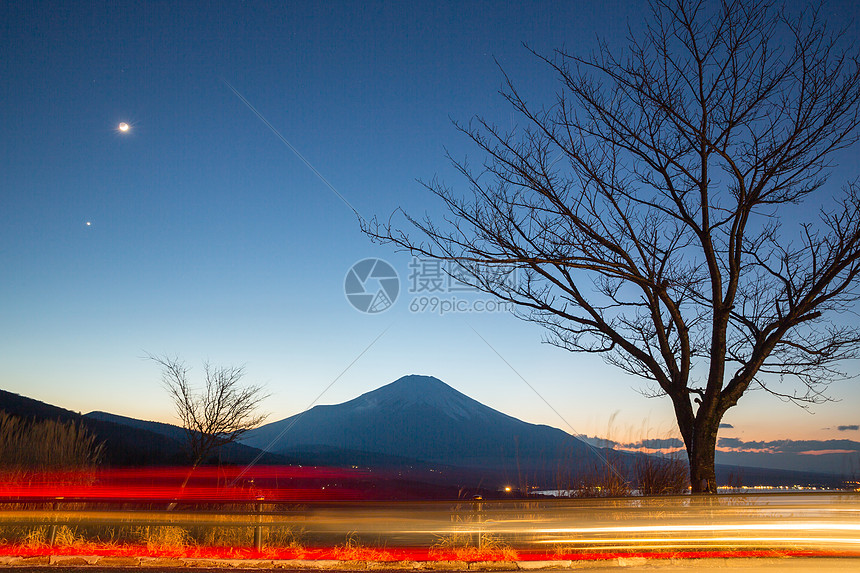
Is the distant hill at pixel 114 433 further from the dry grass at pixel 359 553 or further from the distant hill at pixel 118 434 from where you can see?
the dry grass at pixel 359 553

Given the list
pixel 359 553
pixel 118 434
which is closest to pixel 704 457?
pixel 359 553

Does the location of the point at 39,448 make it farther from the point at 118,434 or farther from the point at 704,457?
the point at 118,434

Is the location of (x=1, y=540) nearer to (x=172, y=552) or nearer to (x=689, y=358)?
(x=172, y=552)

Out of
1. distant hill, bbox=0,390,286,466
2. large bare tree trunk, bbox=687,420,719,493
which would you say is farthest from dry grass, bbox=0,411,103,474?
distant hill, bbox=0,390,286,466

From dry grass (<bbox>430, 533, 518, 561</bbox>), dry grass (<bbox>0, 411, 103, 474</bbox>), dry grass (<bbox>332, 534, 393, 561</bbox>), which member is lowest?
dry grass (<bbox>332, 534, 393, 561</bbox>)

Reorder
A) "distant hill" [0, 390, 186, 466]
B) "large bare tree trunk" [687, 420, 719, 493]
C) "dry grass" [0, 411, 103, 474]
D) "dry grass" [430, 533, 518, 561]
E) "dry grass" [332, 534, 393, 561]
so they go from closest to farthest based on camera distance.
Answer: "dry grass" [430, 533, 518, 561] → "dry grass" [332, 534, 393, 561] → "large bare tree trunk" [687, 420, 719, 493] → "dry grass" [0, 411, 103, 474] → "distant hill" [0, 390, 186, 466]

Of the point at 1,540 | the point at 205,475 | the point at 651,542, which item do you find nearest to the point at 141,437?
the point at 205,475

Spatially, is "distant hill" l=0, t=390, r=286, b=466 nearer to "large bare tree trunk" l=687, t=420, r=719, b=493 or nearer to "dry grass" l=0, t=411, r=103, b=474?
"dry grass" l=0, t=411, r=103, b=474

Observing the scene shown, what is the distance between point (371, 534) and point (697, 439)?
490cm

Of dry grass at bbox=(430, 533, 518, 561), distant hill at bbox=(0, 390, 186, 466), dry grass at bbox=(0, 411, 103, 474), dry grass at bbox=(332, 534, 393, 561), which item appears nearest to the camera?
dry grass at bbox=(430, 533, 518, 561)

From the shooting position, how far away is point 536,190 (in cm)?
959

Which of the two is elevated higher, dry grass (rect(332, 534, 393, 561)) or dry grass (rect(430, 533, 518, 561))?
dry grass (rect(430, 533, 518, 561))

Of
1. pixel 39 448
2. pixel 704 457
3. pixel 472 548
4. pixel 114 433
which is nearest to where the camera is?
pixel 472 548

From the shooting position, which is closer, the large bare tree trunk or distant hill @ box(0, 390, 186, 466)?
the large bare tree trunk
